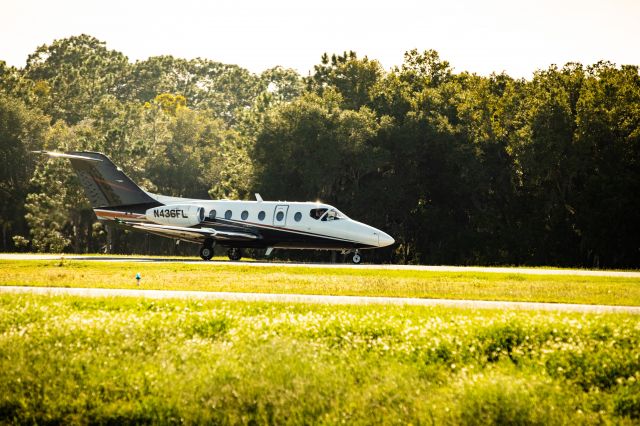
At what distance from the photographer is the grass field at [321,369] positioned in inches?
702

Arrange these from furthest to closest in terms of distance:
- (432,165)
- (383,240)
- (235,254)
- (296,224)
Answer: (432,165) < (235,254) < (296,224) < (383,240)

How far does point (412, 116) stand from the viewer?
205ft

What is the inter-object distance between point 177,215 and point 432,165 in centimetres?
1903

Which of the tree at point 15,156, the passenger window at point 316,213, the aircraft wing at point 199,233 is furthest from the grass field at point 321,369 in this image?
the tree at point 15,156

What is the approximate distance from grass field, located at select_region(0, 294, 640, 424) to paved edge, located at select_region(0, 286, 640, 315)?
2743 millimetres

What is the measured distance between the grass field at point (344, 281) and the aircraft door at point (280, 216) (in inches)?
321

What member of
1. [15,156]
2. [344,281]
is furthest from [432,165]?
[15,156]

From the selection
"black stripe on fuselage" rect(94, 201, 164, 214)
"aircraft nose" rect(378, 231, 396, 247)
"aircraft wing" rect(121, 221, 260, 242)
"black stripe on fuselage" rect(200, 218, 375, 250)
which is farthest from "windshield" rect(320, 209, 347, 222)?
"black stripe on fuselage" rect(94, 201, 164, 214)

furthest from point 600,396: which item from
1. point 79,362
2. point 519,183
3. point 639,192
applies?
point 519,183

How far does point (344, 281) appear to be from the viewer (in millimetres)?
32438

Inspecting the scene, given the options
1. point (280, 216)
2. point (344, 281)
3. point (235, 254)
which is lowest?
point (235, 254)

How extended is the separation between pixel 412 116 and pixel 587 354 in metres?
44.3

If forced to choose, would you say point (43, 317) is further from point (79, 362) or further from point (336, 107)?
point (336, 107)

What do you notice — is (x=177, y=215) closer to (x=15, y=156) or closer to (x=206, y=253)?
(x=206, y=253)
